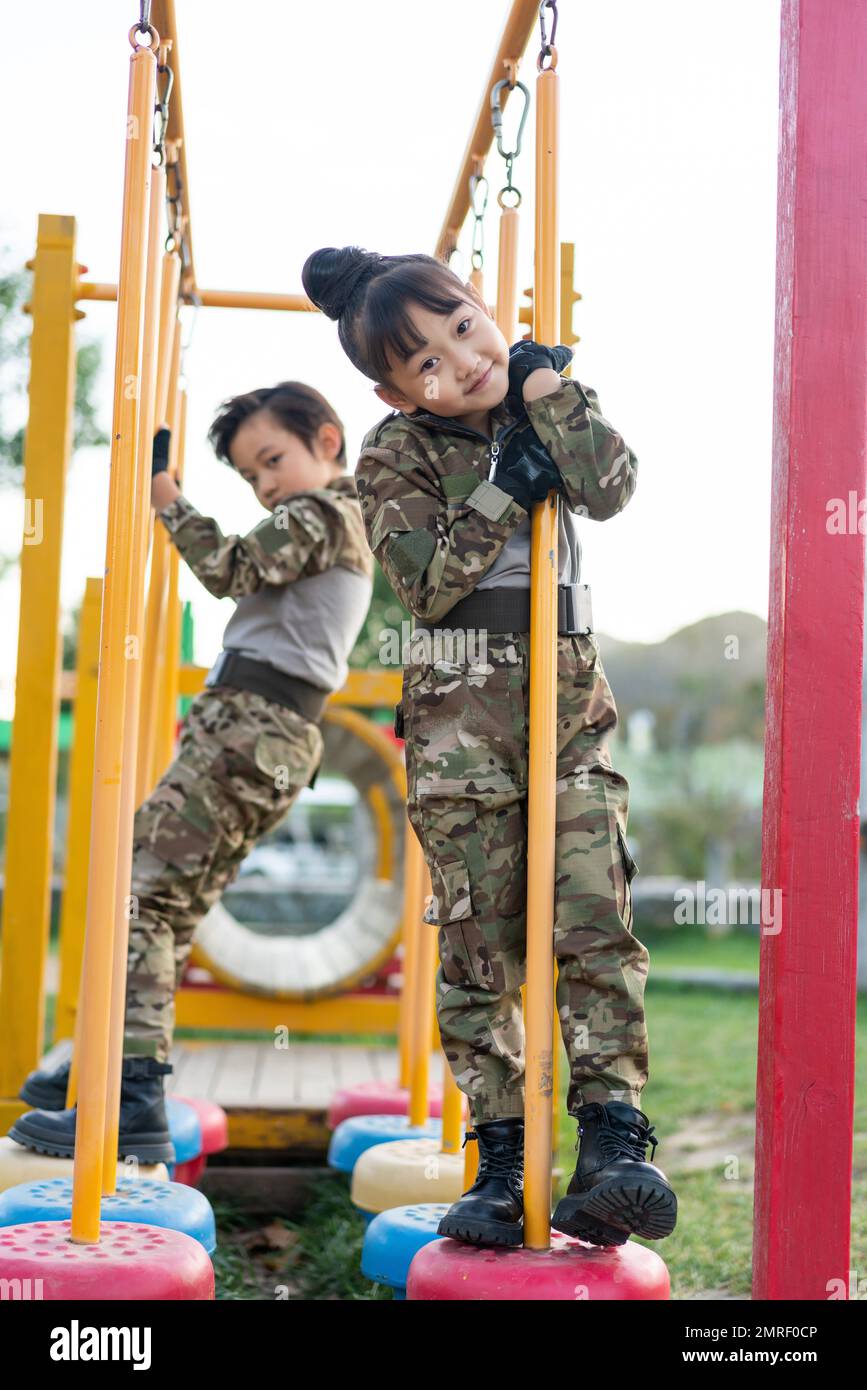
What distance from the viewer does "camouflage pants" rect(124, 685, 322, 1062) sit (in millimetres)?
2750

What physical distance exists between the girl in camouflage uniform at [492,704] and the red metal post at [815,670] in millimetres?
232

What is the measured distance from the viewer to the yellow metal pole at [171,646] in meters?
3.36

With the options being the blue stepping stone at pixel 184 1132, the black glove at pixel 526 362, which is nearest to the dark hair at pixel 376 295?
the black glove at pixel 526 362

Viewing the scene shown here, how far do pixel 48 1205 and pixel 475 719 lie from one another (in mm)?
948

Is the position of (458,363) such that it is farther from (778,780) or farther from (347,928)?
(347,928)

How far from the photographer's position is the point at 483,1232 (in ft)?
6.00

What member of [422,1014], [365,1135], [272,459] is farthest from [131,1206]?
[272,459]

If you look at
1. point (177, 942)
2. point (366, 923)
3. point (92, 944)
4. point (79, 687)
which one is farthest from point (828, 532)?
point (366, 923)

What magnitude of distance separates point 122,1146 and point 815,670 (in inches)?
60.2

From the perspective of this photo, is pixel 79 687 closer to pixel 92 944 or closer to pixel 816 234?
pixel 92 944

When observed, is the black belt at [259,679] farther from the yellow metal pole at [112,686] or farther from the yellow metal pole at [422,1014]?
the yellow metal pole at [112,686]

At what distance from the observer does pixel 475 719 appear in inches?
77.6

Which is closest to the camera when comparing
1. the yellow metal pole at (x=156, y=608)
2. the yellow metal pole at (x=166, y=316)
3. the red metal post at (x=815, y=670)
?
the red metal post at (x=815, y=670)

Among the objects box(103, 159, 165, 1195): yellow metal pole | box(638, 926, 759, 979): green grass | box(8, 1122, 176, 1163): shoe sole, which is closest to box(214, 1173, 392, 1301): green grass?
box(8, 1122, 176, 1163): shoe sole
